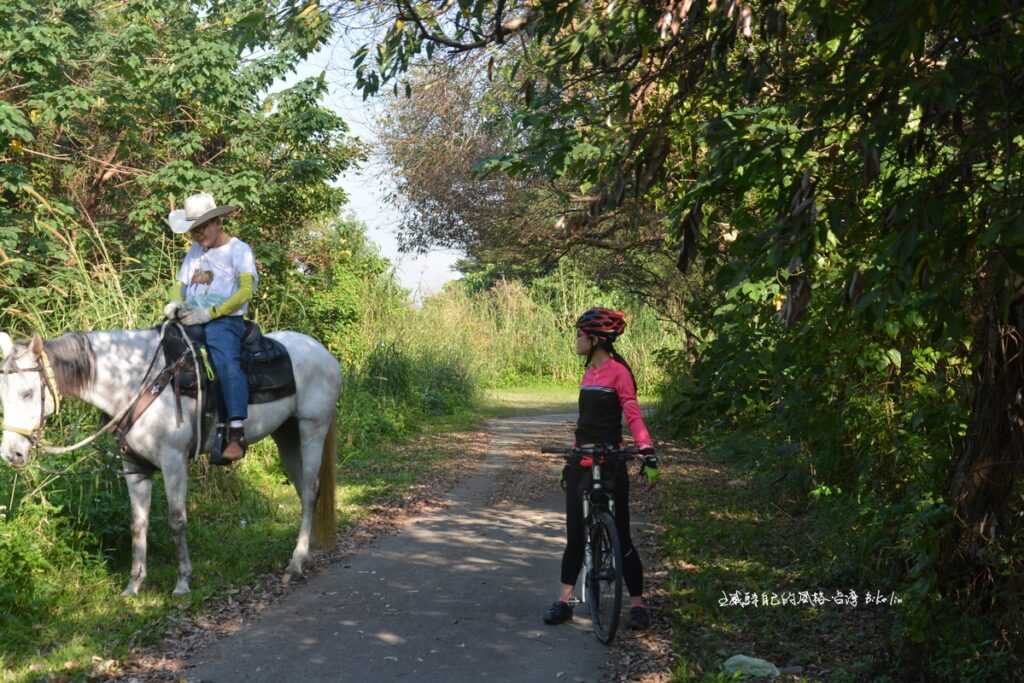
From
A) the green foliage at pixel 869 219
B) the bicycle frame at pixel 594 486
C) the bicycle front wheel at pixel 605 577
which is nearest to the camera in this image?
the green foliage at pixel 869 219

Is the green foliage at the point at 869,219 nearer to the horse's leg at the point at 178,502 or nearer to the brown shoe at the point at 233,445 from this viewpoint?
the brown shoe at the point at 233,445

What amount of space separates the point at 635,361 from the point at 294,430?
68.2 ft

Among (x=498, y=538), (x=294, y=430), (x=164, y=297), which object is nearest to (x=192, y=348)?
(x=294, y=430)

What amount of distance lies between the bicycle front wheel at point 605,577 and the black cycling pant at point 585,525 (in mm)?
107

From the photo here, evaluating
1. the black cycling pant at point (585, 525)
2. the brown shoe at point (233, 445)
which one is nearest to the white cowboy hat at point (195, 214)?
the brown shoe at point (233, 445)

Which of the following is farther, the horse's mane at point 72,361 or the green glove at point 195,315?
the green glove at point 195,315

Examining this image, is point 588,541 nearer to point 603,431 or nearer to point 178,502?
point 603,431

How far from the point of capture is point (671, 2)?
4.86 metres

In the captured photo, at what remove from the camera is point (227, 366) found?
747cm

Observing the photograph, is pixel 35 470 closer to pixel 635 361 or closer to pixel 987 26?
pixel 987 26

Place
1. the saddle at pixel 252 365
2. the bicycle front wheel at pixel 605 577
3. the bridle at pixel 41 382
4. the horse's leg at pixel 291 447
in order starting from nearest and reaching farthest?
the bicycle front wheel at pixel 605 577
the bridle at pixel 41 382
the saddle at pixel 252 365
the horse's leg at pixel 291 447

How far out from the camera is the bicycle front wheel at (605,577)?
5.89 m

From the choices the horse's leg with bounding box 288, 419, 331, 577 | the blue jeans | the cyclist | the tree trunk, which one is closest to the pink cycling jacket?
the cyclist

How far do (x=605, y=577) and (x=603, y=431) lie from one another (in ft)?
2.80
